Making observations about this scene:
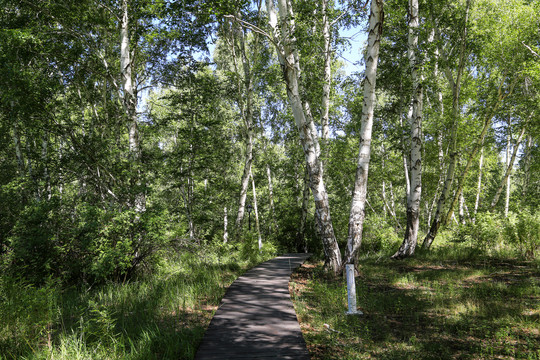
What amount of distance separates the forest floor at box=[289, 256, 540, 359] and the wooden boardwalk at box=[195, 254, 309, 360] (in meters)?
0.25

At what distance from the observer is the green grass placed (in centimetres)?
341

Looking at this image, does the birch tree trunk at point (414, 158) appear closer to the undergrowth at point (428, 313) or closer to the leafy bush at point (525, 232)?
the undergrowth at point (428, 313)

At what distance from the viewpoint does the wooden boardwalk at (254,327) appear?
3.41 meters

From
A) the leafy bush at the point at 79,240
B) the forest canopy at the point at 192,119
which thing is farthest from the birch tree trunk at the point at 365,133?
the leafy bush at the point at 79,240

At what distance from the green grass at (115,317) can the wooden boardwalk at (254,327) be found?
0.78 feet

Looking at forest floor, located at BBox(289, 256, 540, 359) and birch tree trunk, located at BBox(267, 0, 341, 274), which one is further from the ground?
birch tree trunk, located at BBox(267, 0, 341, 274)

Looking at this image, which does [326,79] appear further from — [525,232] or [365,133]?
[525,232]

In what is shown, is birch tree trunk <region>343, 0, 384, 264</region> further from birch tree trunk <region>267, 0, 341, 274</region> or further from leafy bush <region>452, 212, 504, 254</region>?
leafy bush <region>452, 212, 504, 254</region>

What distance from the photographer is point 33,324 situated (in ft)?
13.2

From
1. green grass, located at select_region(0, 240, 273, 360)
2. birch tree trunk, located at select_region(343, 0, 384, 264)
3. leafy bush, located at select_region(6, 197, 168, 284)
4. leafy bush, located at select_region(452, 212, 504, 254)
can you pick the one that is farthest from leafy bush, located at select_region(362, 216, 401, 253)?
leafy bush, located at select_region(6, 197, 168, 284)

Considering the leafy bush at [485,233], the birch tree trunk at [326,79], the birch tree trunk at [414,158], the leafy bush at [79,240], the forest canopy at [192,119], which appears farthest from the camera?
the birch tree trunk at [326,79]

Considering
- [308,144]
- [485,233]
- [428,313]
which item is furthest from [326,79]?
[428,313]

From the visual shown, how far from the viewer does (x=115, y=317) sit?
188 inches

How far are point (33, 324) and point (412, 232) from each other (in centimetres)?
994
